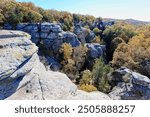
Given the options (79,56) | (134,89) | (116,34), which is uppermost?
(134,89)

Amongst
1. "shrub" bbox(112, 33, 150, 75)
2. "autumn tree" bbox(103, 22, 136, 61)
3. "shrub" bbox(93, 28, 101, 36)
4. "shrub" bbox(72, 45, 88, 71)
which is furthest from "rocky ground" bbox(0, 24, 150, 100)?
"shrub" bbox(93, 28, 101, 36)

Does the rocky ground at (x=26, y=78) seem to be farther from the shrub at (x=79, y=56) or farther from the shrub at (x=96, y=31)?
the shrub at (x=96, y=31)

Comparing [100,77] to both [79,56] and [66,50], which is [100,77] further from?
[79,56]

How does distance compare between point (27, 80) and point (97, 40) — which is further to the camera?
point (97, 40)

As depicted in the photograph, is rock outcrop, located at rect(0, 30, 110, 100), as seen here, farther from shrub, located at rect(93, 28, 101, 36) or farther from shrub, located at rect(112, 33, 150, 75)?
shrub, located at rect(93, 28, 101, 36)

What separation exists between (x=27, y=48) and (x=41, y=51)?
49.8 metres

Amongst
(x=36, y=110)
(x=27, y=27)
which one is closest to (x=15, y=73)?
(x=36, y=110)

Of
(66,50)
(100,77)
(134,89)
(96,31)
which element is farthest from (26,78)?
(96,31)

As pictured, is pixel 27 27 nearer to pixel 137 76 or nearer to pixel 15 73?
pixel 137 76

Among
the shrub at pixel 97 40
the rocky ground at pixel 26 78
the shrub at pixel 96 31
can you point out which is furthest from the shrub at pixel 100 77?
the shrub at pixel 96 31

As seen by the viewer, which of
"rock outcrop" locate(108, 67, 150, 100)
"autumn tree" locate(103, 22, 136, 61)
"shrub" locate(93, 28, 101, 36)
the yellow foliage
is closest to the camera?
"rock outcrop" locate(108, 67, 150, 100)

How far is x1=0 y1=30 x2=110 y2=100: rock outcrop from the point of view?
42.7ft

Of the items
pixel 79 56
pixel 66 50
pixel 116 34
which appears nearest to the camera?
pixel 66 50

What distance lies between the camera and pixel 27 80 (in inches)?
541
